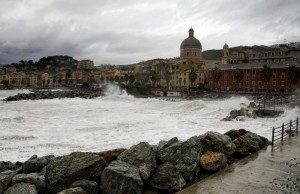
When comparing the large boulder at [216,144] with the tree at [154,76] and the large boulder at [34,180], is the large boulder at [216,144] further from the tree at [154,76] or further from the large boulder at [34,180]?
the tree at [154,76]

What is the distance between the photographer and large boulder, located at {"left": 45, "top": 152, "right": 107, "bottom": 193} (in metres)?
9.59

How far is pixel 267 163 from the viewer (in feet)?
39.2

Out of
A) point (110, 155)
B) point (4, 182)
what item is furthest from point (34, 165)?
point (110, 155)

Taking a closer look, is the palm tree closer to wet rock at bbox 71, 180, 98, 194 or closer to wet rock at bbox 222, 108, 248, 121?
wet rock at bbox 222, 108, 248, 121

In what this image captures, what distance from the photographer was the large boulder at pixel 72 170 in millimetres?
9589

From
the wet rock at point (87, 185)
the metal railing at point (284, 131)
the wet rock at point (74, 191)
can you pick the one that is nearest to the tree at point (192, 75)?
the metal railing at point (284, 131)

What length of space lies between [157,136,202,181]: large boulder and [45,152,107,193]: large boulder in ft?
7.67

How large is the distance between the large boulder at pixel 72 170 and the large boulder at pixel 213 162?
11.6 ft

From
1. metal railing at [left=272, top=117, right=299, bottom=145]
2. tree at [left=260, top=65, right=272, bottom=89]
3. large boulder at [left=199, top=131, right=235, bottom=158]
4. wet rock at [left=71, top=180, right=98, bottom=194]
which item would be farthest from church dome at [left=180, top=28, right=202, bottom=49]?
wet rock at [left=71, top=180, right=98, bottom=194]

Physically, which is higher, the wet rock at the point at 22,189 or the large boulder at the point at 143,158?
the large boulder at the point at 143,158

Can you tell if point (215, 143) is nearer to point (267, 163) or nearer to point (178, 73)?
point (267, 163)

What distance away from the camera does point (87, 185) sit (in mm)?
9250

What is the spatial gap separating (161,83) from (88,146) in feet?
366

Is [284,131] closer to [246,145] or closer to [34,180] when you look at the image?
[246,145]
